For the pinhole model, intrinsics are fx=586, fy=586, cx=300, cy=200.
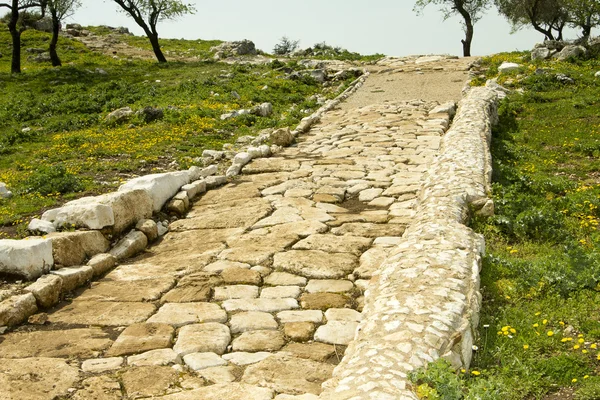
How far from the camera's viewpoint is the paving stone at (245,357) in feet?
14.0

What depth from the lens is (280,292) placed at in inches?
215

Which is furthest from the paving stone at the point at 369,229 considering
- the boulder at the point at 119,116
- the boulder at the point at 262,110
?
the boulder at the point at 119,116

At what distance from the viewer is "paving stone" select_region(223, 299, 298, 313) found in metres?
5.12

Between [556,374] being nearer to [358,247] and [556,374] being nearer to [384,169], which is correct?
[358,247]

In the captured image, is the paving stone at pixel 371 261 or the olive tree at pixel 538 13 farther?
the olive tree at pixel 538 13

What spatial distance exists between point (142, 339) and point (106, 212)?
2532 millimetres

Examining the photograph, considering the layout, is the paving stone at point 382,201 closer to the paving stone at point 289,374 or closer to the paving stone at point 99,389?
the paving stone at point 289,374

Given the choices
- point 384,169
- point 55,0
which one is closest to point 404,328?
point 384,169

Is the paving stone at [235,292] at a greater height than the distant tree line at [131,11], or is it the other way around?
the distant tree line at [131,11]

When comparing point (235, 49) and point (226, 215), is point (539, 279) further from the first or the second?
point (235, 49)

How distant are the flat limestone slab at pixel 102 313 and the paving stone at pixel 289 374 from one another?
139 centimetres

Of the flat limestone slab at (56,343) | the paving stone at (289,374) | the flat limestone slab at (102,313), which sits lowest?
the paving stone at (289,374)

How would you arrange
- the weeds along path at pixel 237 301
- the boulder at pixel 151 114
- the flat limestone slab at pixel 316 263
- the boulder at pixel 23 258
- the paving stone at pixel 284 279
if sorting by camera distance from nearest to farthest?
1. the weeds along path at pixel 237 301
2. the boulder at pixel 23 258
3. the paving stone at pixel 284 279
4. the flat limestone slab at pixel 316 263
5. the boulder at pixel 151 114

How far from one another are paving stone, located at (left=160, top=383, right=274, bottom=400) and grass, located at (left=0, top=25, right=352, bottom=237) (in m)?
4.59
